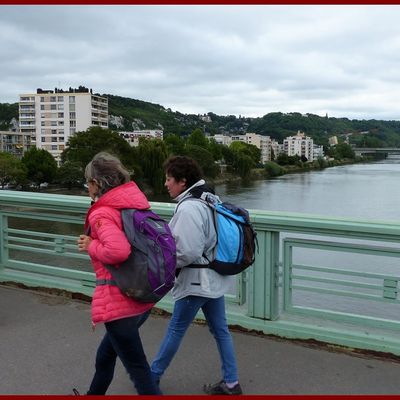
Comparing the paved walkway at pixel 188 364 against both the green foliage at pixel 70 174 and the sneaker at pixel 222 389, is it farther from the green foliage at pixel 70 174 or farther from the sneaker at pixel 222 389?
the green foliage at pixel 70 174

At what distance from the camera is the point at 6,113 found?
5901 inches

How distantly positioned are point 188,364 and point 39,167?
64884mm

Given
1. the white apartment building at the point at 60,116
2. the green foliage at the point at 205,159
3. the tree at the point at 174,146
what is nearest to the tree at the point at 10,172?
the tree at the point at 174,146

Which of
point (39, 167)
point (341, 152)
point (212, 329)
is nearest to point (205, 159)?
point (39, 167)

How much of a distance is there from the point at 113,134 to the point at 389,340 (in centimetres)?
6281

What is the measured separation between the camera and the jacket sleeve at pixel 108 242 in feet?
7.22

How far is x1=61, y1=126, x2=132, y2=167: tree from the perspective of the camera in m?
62.2

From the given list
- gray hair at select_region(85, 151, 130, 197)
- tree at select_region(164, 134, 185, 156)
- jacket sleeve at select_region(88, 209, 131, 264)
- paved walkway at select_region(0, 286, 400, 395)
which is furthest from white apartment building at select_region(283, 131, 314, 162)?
jacket sleeve at select_region(88, 209, 131, 264)

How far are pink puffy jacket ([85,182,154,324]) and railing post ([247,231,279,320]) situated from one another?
4.70 feet

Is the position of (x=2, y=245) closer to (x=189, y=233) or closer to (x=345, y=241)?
(x=189, y=233)

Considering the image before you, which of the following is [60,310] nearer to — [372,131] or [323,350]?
[323,350]

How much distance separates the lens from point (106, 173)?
233 centimetres

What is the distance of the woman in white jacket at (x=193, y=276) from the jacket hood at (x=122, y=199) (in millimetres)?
305

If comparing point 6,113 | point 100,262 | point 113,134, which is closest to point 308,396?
point 100,262
